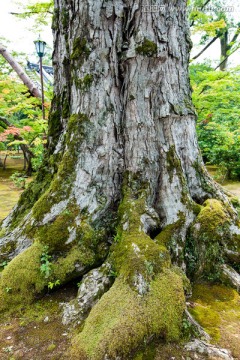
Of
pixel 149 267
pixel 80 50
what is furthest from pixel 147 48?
pixel 149 267

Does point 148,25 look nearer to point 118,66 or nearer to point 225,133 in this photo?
point 118,66

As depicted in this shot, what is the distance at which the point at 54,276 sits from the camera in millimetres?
2391

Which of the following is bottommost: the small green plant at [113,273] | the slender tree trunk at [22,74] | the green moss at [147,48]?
the small green plant at [113,273]

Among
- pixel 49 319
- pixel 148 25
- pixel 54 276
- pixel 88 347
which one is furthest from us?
pixel 148 25

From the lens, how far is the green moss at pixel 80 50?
8.71 feet

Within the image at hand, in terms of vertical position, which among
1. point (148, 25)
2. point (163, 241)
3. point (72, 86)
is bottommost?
point (163, 241)

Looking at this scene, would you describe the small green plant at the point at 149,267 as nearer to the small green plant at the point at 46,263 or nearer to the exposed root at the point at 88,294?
the exposed root at the point at 88,294

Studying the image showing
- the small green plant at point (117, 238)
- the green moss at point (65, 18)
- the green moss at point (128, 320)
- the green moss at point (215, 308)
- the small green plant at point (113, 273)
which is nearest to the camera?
the green moss at point (128, 320)

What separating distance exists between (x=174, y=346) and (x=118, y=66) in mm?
2554

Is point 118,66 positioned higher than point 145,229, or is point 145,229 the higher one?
point 118,66

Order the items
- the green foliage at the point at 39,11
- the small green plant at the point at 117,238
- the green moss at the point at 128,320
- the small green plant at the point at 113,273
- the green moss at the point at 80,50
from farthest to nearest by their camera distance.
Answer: the green foliage at the point at 39,11, the green moss at the point at 80,50, the small green plant at the point at 117,238, the small green plant at the point at 113,273, the green moss at the point at 128,320

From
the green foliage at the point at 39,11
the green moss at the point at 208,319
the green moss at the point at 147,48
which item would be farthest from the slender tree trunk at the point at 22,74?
the green moss at the point at 208,319

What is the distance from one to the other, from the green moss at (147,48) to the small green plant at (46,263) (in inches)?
83.0

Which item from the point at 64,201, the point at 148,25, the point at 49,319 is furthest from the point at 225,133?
the point at 49,319
